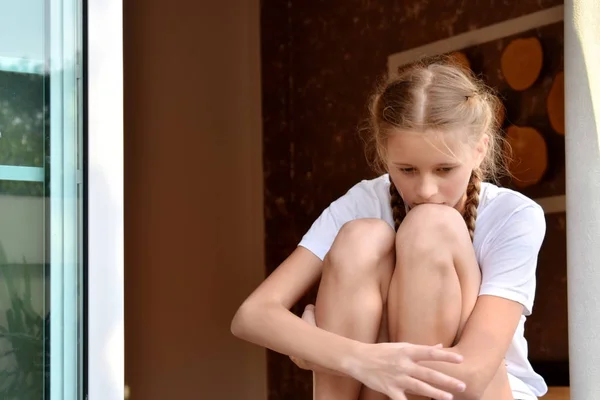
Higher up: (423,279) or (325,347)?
(423,279)

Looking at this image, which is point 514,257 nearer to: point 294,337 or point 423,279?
point 423,279

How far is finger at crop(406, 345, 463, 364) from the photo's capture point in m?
1.67

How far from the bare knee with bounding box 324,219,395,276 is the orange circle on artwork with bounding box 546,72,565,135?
1790 millimetres

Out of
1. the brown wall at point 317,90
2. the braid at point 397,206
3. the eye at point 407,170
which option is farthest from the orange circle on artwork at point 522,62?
the eye at point 407,170

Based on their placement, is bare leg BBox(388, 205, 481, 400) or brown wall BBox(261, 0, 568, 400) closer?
bare leg BBox(388, 205, 481, 400)

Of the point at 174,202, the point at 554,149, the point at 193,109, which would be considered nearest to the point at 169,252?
the point at 174,202

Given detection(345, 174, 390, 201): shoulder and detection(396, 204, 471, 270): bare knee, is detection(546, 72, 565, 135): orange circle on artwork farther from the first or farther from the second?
detection(396, 204, 471, 270): bare knee

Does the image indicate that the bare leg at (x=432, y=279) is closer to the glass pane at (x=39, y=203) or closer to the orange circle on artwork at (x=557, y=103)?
the glass pane at (x=39, y=203)

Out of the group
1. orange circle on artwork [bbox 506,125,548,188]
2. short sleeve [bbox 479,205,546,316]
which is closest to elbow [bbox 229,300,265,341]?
short sleeve [bbox 479,205,546,316]

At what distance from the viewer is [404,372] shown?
5.49 ft

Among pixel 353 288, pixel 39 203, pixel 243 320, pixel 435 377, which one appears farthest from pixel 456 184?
pixel 39 203

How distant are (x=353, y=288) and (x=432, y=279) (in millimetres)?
152

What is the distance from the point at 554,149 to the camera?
3.46m

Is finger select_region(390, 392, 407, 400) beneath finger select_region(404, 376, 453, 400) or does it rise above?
beneath
